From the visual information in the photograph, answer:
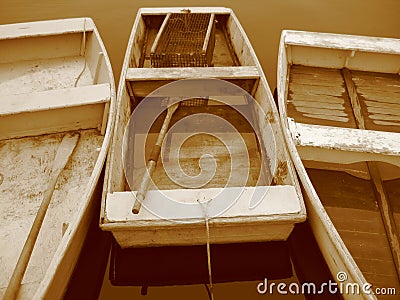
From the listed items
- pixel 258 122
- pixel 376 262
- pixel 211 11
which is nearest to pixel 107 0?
pixel 211 11

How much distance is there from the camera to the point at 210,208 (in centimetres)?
272

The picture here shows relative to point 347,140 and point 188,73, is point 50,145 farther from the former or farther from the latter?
point 347,140

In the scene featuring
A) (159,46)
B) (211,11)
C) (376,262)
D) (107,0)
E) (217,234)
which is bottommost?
(376,262)

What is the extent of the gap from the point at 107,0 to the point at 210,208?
7006mm

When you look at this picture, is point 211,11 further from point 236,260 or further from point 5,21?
point 5,21

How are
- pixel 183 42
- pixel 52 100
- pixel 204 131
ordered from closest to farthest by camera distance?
pixel 52 100 → pixel 204 131 → pixel 183 42

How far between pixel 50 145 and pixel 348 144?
3.11 m

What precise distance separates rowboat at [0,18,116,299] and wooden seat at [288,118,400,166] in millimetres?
1851

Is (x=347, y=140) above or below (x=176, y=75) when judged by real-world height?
below

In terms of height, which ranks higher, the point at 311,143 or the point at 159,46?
the point at 159,46

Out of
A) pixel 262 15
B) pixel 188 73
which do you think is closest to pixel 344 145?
pixel 188 73

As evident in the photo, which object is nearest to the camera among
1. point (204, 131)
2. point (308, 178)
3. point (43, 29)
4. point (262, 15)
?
point (308, 178)

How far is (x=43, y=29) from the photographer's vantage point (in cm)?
486

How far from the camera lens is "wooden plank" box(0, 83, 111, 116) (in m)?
3.61
